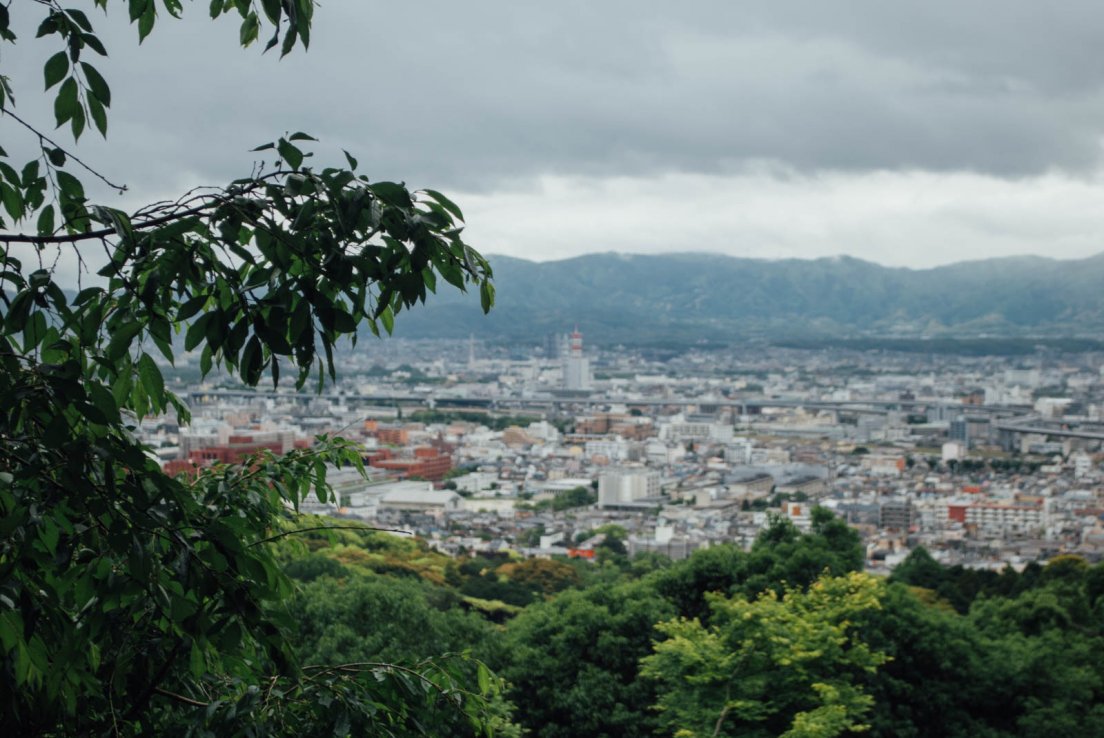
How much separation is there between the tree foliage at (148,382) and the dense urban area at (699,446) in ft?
14.0

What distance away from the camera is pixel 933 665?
734 centimetres

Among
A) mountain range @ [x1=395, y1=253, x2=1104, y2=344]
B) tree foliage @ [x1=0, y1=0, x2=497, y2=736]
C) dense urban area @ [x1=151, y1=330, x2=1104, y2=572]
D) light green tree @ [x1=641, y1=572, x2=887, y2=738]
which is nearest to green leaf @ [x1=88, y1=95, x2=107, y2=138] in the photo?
tree foliage @ [x1=0, y1=0, x2=497, y2=736]

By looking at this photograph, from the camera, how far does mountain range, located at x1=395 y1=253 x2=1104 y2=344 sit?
263 feet

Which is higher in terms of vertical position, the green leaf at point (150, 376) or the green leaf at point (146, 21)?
the green leaf at point (146, 21)

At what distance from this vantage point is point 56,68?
44.0 inches

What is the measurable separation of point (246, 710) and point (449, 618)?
6702mm

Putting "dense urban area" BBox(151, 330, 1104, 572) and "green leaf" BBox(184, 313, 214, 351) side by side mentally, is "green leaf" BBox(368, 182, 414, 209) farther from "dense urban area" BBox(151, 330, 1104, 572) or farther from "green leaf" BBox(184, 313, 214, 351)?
"dense urban area" BBox(151, 330, 1104, 572)

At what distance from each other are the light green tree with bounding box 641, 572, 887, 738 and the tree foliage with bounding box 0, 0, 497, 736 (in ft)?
15.0

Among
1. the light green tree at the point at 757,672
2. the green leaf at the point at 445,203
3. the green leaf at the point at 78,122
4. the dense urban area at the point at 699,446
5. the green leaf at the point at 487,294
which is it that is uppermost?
the green leaf at the point at 78,122

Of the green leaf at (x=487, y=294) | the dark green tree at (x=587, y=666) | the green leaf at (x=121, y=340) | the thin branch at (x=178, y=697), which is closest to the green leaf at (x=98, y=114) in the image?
the green leaf at (x=121, y=340)

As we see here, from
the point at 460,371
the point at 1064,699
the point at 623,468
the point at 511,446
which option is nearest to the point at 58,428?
the point at 1064,699

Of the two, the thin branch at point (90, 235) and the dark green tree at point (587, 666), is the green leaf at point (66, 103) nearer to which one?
the thin branch at point (90, 235)

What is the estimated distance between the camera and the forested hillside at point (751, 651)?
575 centimetres

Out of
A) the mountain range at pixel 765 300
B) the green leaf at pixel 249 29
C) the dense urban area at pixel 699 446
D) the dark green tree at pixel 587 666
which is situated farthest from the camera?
the mountain range at pixel 765 300
